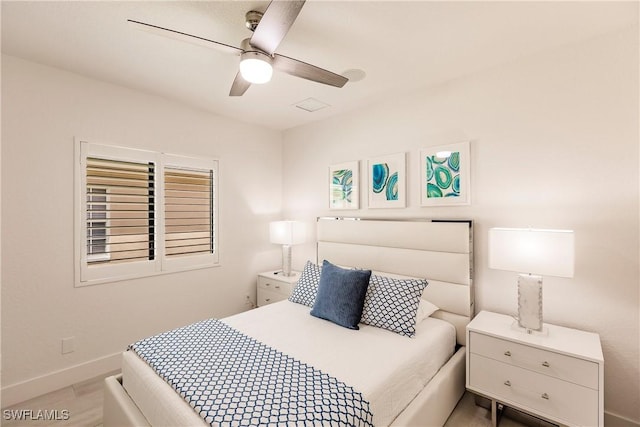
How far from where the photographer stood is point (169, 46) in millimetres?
2051

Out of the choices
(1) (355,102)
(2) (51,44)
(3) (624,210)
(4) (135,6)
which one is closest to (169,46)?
(4) (135,6)

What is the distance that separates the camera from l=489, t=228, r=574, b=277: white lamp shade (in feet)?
5.74

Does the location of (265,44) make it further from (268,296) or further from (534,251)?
(268,296)

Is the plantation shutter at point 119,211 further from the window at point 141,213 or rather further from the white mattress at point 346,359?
the white mattress at point 346,359

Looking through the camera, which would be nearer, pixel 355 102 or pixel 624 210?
pixel 624 210

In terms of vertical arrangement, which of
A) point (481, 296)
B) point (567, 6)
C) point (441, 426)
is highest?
point (567, 6)

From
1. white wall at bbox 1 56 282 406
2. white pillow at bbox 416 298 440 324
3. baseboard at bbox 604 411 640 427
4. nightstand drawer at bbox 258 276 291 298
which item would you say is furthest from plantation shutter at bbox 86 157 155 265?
baseboard at bbox 604 411 640 427

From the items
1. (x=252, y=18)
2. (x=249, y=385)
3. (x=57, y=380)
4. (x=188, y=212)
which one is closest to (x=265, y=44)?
(x=252, y=18)

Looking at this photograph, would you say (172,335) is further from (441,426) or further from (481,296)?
(481,296)

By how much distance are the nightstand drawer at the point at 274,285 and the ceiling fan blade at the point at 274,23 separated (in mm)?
2384

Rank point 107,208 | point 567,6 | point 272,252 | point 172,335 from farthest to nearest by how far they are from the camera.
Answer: point 272,252 → point 107,208 → point 172,335 → point 567,6

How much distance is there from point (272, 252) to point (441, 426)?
8.64ft

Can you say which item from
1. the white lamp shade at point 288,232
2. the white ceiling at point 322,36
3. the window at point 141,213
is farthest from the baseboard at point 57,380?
the white ceiling at point 322,36

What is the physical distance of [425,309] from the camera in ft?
7.80
